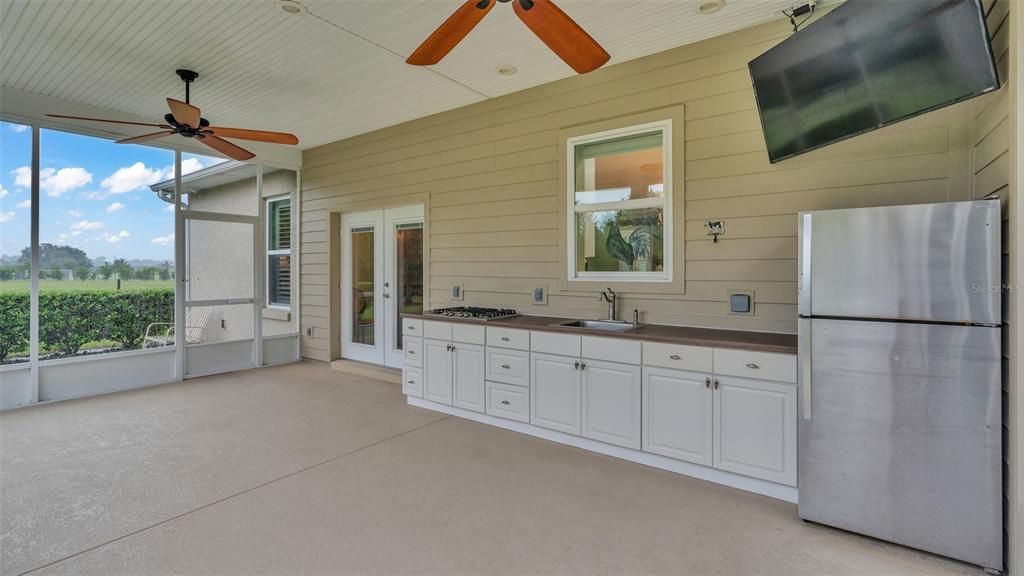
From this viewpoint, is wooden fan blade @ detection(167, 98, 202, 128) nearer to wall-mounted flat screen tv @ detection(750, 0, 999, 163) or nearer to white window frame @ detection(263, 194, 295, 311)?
white window frame @ detection(263, 194, 295, 311)

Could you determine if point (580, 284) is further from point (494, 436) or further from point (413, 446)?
point (413, 446)

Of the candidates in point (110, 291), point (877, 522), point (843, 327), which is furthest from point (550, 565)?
point (110, 291)

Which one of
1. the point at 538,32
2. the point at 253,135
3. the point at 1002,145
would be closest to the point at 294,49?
the point at 253,135

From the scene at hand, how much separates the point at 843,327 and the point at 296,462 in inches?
132

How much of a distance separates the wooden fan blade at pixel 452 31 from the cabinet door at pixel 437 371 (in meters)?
2.43

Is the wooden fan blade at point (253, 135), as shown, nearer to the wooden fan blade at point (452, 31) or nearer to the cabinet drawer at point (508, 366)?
the wooden fan blade at point (452, 31)

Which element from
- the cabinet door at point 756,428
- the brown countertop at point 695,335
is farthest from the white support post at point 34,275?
the cabinet door at point 756,428

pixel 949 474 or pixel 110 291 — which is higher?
pixel 110 291

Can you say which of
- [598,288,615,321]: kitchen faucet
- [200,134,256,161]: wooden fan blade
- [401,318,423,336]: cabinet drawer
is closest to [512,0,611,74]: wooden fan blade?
[598,288,615,321]: kitchen faucet

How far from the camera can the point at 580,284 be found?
3965 millimetres

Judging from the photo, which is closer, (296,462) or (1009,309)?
(1009,309)

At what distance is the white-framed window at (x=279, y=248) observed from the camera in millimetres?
6559

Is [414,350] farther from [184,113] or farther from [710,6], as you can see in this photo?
[710,6]

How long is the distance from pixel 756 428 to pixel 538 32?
243 centimetres
